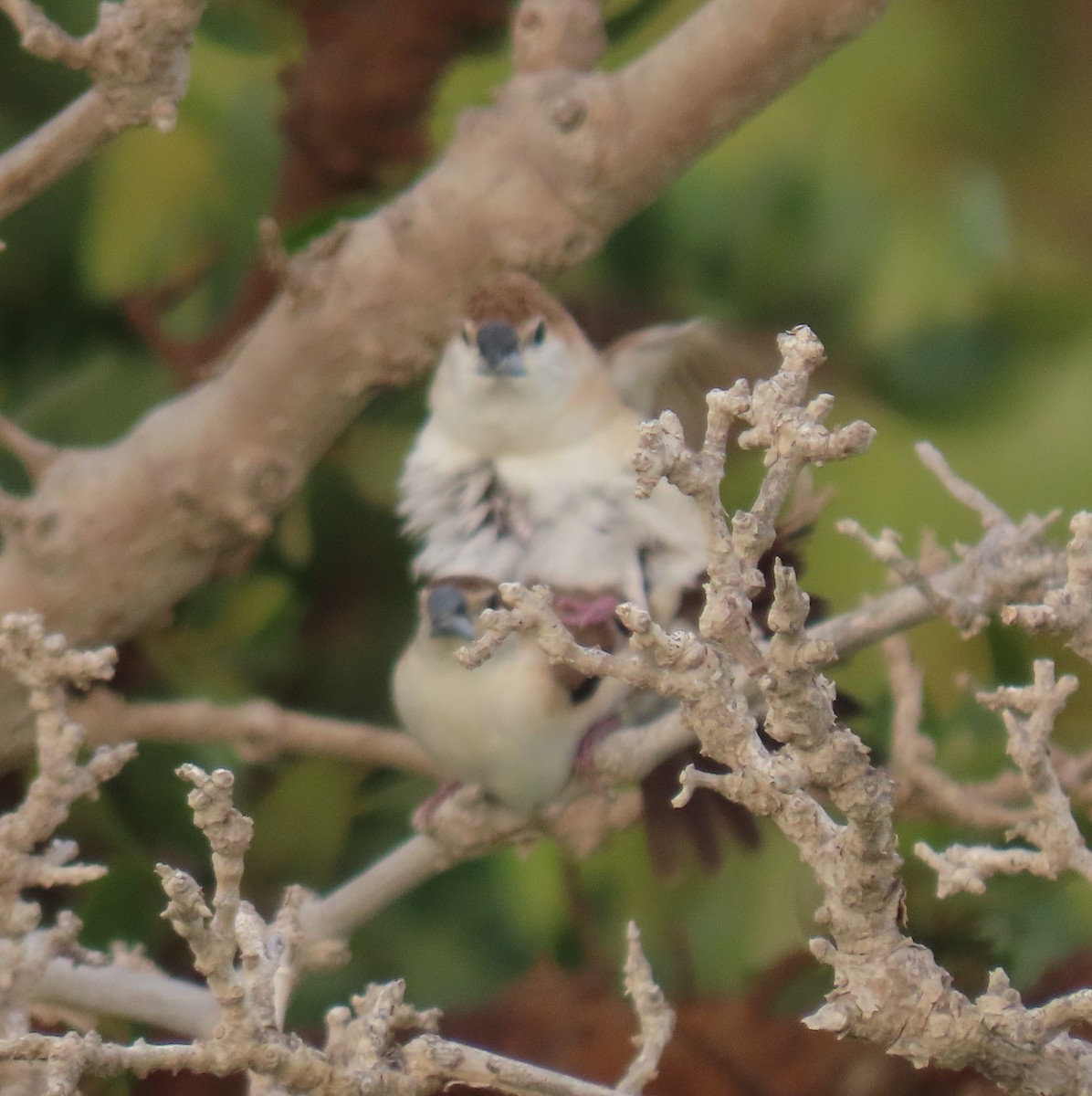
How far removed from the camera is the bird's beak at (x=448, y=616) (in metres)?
0.93

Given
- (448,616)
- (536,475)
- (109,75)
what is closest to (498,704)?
(448,616)

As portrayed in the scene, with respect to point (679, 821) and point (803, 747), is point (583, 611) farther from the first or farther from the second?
point (803, 747)

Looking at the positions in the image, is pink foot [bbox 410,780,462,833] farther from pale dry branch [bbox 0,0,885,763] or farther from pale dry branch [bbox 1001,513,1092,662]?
pale dry branch [bbox 1001,513,1092,662]

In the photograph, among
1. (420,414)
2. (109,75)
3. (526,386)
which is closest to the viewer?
(109,75)

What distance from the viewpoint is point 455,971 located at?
1164 millimetres

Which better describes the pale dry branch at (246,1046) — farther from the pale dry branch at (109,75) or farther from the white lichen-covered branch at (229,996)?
the pale dry branch at (109,75)

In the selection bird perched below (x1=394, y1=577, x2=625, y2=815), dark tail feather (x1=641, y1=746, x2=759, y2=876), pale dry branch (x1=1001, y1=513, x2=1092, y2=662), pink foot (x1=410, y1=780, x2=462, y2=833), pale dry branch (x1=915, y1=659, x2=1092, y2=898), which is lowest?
dark tail feather (x1=641, y1=746, x2=759, y2=876)

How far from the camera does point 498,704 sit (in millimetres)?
936

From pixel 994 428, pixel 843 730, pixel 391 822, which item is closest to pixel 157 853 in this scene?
pixel 391 822

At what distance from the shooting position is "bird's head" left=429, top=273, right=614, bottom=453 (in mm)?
1019

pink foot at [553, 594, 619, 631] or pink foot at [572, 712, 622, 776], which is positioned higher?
pink foot at [553, 594, 619, 631]

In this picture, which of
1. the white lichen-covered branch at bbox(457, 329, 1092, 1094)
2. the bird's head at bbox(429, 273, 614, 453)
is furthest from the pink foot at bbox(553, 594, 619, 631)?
the white lichen-covered branch at bbox(457, 329, 1092, 1094)

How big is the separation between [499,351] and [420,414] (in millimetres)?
284

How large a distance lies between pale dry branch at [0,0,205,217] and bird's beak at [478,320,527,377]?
29 centimetres
